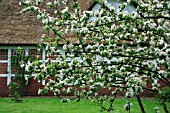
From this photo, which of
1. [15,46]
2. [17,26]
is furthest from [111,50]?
[17,26]

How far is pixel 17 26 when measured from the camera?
56.6 feet

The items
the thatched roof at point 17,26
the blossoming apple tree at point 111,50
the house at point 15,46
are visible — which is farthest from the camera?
the thatched roof at point 17,26

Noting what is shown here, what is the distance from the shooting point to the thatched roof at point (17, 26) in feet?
54.4

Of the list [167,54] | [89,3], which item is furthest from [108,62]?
[89,3]

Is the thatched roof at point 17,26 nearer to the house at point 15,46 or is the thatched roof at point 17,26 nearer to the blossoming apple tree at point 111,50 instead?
the house at point 15,46

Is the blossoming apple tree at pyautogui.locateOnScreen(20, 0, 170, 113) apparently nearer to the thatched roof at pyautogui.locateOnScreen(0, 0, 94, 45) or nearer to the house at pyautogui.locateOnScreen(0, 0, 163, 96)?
the house at pyautogui.locateOnScreen(0, 0, 163, 96)

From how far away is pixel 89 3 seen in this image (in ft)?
58.5

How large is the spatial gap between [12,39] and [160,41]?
43.4ft

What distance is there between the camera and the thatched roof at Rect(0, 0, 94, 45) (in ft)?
54.4

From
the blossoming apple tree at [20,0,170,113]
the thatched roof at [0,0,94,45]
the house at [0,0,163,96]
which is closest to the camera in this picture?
the blossoming apple tree at [20,0,170,113]

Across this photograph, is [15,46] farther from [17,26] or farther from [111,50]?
[111,50]

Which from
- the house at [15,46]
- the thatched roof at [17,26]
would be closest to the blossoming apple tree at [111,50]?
the house at [15,46]

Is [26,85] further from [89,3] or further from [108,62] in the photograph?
[108,62]

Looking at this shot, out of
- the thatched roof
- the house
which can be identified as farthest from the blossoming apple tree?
the thatched roof
